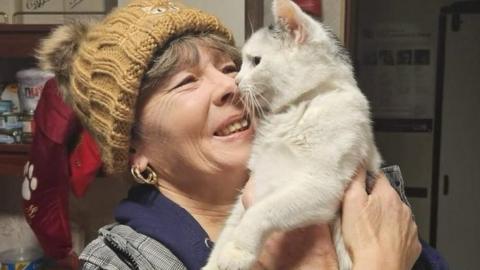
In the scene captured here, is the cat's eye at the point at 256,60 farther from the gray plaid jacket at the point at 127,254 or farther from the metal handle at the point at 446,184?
the metal handle at the point at 446,184

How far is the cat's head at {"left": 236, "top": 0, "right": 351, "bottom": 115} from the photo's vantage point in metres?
0.95

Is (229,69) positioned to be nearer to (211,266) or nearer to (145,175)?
(145,175)

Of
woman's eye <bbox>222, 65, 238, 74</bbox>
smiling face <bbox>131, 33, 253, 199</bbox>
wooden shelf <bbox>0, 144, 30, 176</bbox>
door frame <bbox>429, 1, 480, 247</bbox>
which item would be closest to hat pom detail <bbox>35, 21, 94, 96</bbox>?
smiling face <bbox>131, 33, 253, 199</bbox>

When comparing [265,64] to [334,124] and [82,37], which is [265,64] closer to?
[334,124]

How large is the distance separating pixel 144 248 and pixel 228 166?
8.7 inches

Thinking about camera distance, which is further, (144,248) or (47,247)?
(47,247)

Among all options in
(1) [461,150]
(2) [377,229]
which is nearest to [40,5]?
(2) [377,229]

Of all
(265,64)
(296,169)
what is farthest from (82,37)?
(296,169)

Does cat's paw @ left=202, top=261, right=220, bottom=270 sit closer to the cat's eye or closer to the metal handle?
the cat's eye

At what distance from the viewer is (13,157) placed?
1.89 m

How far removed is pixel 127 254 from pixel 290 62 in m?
0.46

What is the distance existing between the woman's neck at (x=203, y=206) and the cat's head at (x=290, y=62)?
26cm

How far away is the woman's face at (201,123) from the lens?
3.36ft

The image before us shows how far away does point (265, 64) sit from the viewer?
3.25 ft
